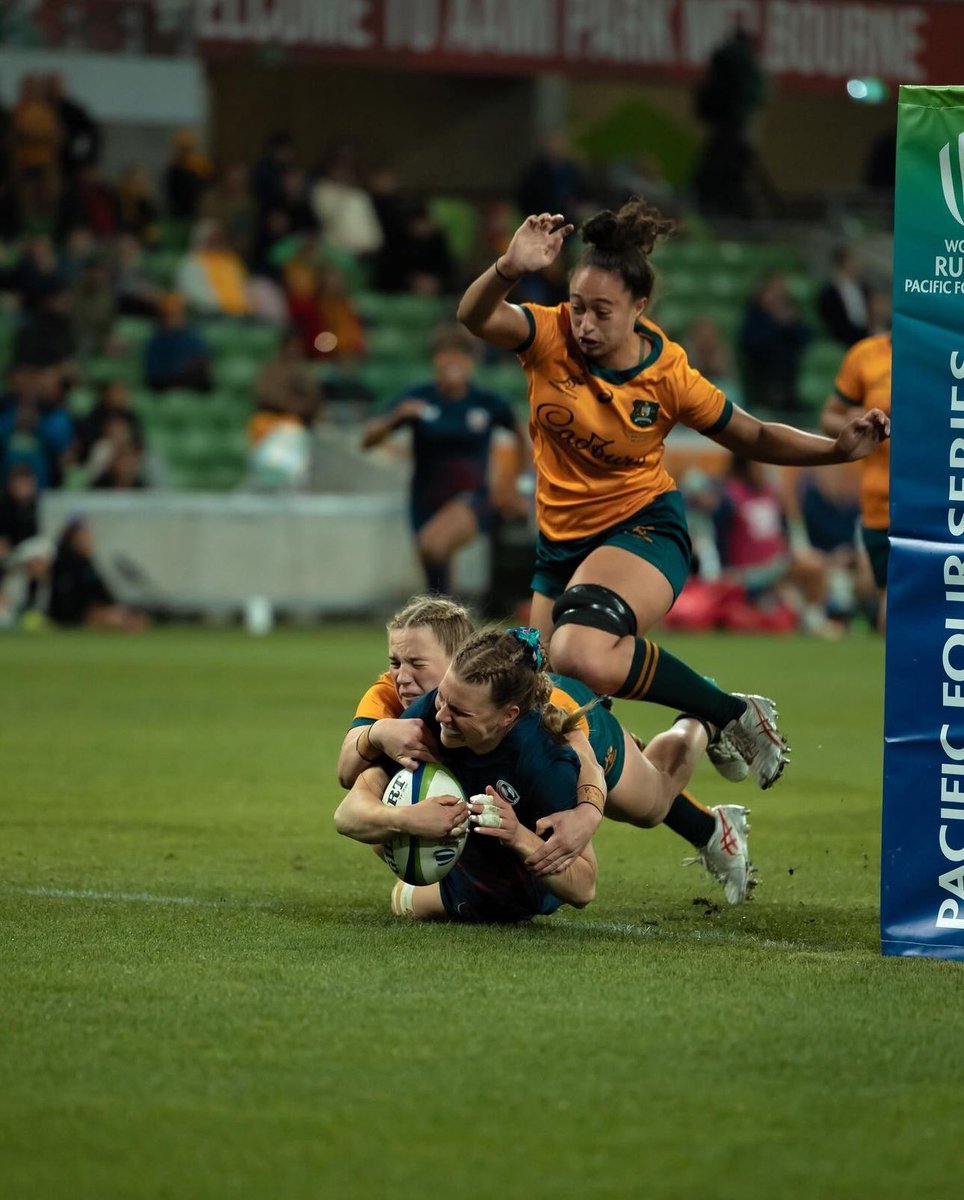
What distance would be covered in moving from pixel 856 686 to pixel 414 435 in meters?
4.04

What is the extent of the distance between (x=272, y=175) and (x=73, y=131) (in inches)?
86.5

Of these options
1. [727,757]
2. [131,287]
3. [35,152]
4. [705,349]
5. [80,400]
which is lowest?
[727,757]

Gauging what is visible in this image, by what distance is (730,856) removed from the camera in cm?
639

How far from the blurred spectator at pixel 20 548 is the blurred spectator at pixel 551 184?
8048 mm

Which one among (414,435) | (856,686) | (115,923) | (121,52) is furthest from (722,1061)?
(121,52)

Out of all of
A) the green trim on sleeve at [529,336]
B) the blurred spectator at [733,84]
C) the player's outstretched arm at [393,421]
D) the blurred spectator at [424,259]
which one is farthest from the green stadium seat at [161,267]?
the green trim on sleeve at [529,336]

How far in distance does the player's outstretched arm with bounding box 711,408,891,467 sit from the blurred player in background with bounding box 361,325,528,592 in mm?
8085

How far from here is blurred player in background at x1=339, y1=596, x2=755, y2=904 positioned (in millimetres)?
5484

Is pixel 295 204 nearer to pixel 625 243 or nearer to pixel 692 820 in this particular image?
pixel 625 243

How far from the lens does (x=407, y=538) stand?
18.5 meters

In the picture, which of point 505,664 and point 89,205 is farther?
point 89,205

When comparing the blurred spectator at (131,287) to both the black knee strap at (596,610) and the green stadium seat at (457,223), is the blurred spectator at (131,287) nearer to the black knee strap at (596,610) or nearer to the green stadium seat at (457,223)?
the green stadium seat at (457,223)

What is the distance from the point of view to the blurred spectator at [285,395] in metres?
19.2

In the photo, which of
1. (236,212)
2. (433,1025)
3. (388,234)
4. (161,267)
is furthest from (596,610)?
(388,234)
